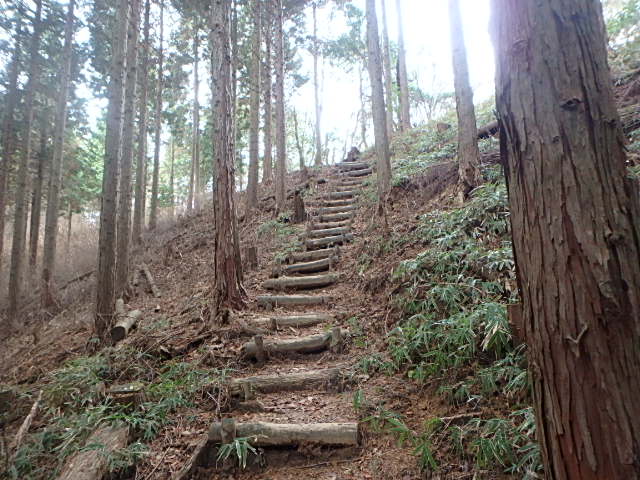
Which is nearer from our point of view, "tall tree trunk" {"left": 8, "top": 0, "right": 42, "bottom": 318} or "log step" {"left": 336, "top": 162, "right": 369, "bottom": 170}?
"tall tree trunk" {"left": 8, "top": 0, "right": 42, "bottom": 318}

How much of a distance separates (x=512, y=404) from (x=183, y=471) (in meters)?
2.48

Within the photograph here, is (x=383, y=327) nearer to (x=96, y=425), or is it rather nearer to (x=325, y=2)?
(x=96, y=425)

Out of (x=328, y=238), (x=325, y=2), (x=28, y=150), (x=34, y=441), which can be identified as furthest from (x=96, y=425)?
(x=325, y=2)

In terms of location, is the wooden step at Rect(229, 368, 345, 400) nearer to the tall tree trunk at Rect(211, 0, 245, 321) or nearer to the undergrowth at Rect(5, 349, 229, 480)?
the undergrowth at Rect(5, 349, 229, 480)

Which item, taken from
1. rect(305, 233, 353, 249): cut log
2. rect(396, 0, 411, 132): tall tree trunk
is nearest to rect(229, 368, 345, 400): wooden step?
rect(305, 233, 353, 249): cut log

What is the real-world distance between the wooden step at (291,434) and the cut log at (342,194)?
26.9 feet

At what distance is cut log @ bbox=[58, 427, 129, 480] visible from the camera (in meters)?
2.70

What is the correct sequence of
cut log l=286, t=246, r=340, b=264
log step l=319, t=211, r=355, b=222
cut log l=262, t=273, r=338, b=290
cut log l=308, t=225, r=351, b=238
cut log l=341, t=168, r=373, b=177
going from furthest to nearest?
1. cut log l=341, t=168, r=373, b=177
2. log step l=319, t=211, r=355, b=222
3. cut log l=308, t=225, r=351, b=238
4. cut log l=286, t=246, r=340, b=264
5. cut log l=262, t=273, r=338, b=290

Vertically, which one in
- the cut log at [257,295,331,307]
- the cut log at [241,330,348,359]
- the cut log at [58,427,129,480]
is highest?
the cut log at [257,295,331,307]

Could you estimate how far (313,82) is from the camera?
22.6 metres

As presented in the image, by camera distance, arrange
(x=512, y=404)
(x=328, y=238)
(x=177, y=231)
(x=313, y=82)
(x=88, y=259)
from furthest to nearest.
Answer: (x=313, y=82), (x=177, y=231), (x=88, y=259), (x=328, y=238), (x=512, y=404)

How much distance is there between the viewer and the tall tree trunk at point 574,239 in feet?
4.13

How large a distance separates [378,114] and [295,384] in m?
6.56

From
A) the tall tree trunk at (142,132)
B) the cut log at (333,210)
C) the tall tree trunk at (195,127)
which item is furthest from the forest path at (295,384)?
the tall tree trunk at (195,127)
